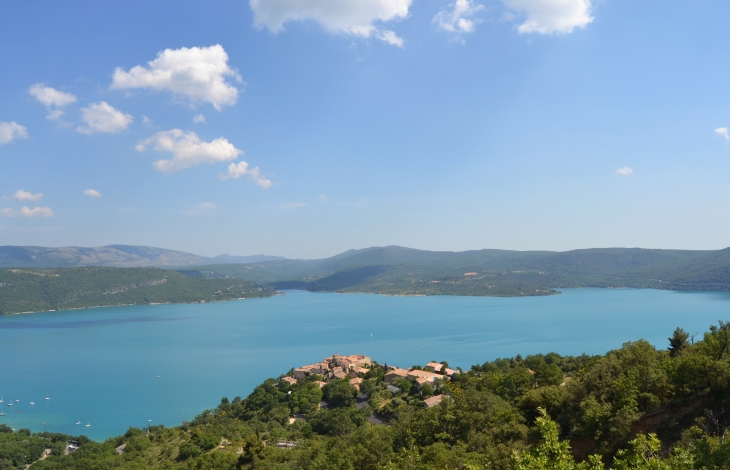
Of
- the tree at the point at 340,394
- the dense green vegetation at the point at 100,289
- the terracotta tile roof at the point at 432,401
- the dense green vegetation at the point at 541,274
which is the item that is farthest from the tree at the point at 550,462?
the dense green vegetation at the point at 100,289

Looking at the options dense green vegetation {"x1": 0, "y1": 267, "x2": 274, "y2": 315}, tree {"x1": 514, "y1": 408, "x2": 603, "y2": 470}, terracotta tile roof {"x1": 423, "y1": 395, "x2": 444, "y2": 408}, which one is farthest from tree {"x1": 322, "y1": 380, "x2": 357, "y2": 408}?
dense green vegetation {"x1": 0, "y1": 267, "x2": 274, "y2": 315}

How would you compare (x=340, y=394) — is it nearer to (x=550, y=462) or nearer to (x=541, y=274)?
(x=550, y=462)

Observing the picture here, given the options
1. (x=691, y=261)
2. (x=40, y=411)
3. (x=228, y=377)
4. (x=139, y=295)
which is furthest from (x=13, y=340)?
(x=691, y=261)

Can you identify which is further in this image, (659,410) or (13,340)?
(13,340)

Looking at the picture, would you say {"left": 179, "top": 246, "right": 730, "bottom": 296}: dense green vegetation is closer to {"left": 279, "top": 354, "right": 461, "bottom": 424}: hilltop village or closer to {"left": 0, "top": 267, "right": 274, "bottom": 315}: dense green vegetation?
{"left": 0, "top": 267, "right": 274, "bottom": 315}: dense green vegetation

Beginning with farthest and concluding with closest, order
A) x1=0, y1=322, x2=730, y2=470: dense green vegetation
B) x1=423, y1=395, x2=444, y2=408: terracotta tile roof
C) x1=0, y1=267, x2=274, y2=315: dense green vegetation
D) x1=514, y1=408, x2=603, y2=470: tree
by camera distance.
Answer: x1=0, y1=267, x2=274, y2=315: dense green vegetation, x1=423, y1=395, x2=444, y2=408: terracotta tile roof, x1=0, y1=322, x2=730, y2=470: dense green vegetation, x1=514, y1=408, x2=603, y2=470: tree

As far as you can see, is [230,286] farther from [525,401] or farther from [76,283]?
[525,401]
